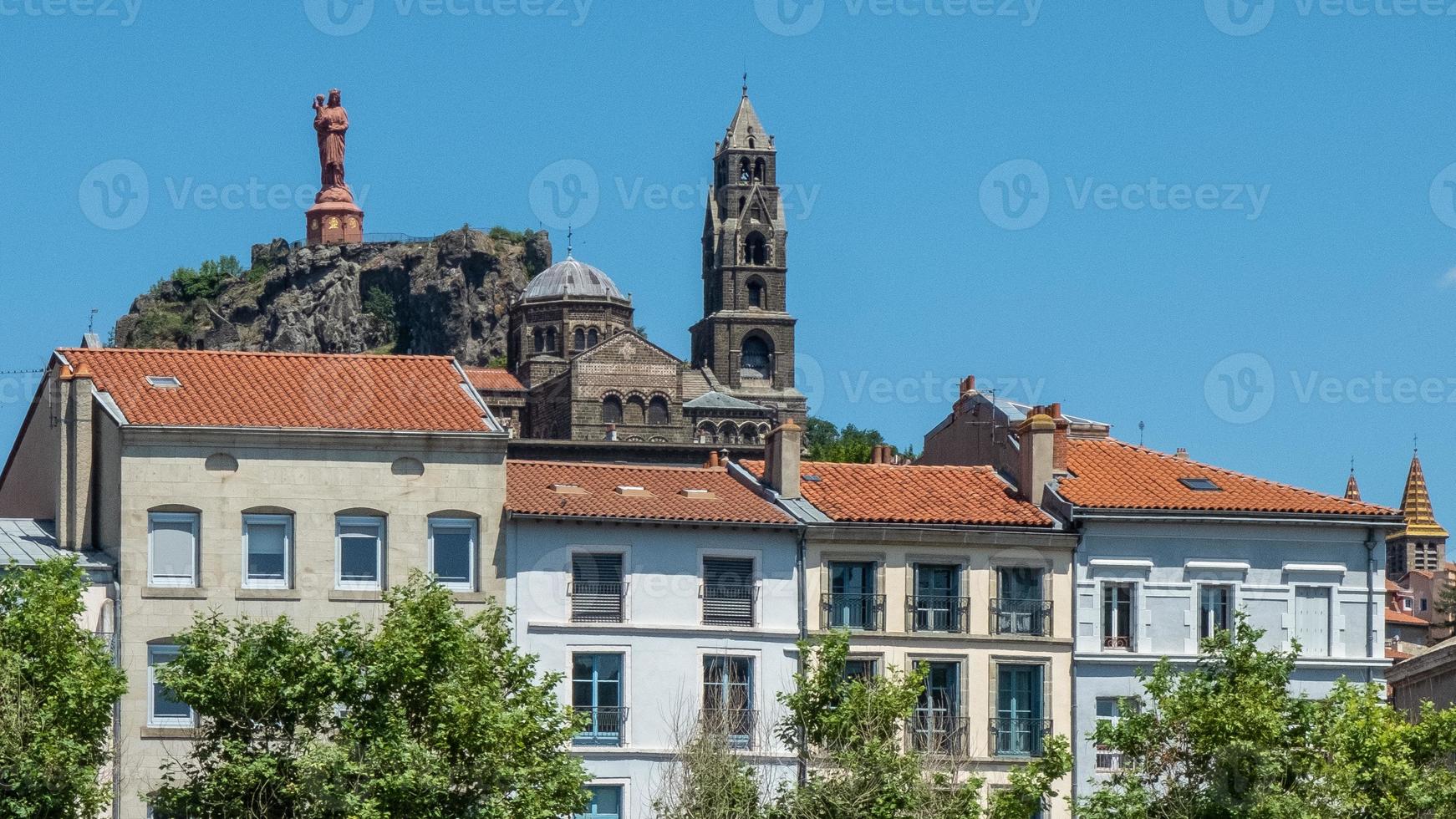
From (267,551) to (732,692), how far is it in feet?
31.7

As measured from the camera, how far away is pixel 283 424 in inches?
2367

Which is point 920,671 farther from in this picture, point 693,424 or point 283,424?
point 693,424

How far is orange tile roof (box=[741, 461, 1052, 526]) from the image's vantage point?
63.5 metres

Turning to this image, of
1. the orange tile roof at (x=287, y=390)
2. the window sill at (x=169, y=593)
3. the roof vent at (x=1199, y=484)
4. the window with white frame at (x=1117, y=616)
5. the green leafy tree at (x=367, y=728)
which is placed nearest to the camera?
the green leafy tree at (x=367, y=728)

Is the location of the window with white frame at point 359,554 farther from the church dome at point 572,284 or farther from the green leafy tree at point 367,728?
the church dome at point 572,284

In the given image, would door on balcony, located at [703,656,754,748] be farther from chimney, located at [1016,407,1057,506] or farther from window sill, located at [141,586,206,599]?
window sill, located at [141,586,206,599]

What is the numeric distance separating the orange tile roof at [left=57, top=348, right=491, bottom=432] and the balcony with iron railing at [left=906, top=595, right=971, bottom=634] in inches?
381

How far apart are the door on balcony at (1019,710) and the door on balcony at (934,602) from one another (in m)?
1.42

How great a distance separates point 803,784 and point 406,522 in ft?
31.3

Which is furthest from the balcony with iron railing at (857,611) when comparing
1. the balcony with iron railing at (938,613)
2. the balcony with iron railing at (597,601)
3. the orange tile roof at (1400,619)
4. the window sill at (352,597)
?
the orange tile roof at (1400,619)

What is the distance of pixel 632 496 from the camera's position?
208 ft

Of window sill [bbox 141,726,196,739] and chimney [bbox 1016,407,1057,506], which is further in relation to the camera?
chimney [bbox 1016,407,1057,506]

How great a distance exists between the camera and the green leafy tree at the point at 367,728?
52562mm

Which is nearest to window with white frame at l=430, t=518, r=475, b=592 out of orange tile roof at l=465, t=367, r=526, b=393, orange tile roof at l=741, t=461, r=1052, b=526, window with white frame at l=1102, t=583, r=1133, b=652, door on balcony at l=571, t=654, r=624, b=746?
door on balcony at l=571, t=654, r=624, b=746
